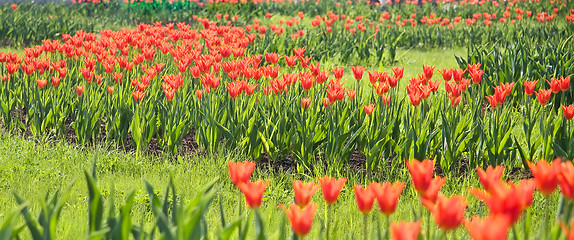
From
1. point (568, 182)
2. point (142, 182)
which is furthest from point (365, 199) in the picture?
point (142, 182)

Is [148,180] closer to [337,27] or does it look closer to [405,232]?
[405,232]

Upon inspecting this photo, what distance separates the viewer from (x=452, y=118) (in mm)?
4000

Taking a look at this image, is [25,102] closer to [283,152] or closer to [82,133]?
[82,133]

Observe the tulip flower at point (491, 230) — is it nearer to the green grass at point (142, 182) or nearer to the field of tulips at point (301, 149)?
the field of tulips at point (301, 149)

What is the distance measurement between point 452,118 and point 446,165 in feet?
1.22

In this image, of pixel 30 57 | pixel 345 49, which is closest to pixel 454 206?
pixel 30 57

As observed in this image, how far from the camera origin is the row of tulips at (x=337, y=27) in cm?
947

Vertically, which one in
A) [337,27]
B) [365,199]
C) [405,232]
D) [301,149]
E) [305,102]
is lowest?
[337,27]

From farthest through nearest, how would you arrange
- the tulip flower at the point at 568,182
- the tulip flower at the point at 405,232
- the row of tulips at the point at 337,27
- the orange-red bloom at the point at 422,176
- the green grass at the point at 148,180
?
the row of tulips at the point at 337,27 → the green grass at the point at 148,180 → the orange-red bloom at the point at 422,176 → the tulip flower at the point at 568,182 → the tulip flower at the point at 405,232

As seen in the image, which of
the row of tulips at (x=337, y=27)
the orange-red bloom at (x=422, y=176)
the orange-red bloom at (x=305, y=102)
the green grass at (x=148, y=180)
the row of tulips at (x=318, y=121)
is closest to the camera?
the orange-red bloom at (x=422, y=176)

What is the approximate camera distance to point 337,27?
1239cm

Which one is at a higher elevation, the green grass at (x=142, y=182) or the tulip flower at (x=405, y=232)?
the tulip flower at (x=405, y=232)

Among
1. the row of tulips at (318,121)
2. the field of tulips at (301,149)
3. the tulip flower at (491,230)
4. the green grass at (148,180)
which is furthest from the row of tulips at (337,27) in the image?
the tulip flower at (491,230)

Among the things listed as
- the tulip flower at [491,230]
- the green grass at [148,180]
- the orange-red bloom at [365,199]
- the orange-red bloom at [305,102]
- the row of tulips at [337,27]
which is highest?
the tulip flower at [491,230]
